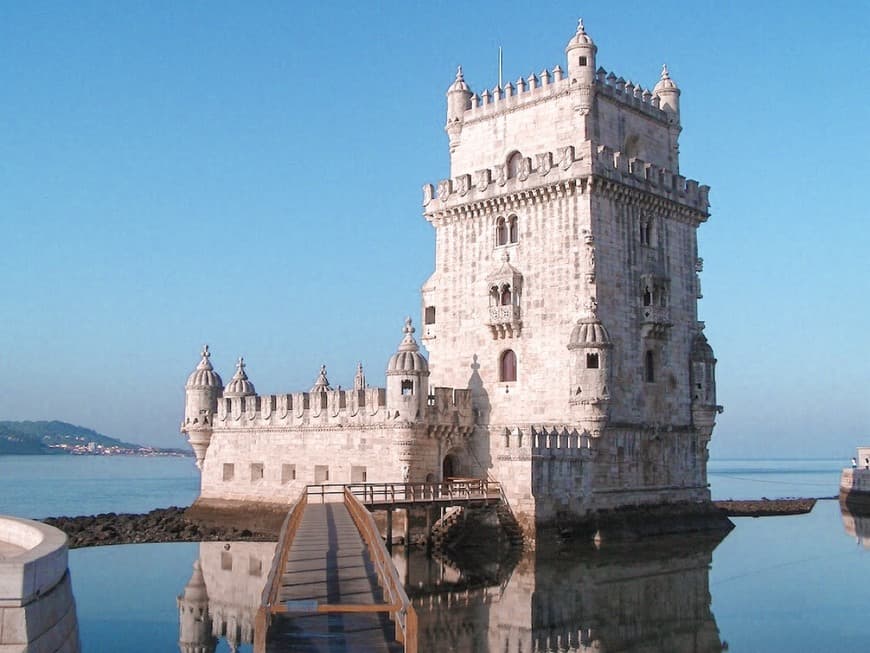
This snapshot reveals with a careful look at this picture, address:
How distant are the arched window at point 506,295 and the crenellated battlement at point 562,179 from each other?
3924mm

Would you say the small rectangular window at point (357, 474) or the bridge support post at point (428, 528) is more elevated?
the small rectangular window at point (357, 474)

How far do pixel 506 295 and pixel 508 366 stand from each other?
3081mm

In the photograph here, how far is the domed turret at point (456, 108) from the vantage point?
1834 inches

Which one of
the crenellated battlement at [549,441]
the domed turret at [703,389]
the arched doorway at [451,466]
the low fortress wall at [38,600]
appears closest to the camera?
the low fortress wall at [38,600]

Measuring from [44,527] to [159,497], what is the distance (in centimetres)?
8166

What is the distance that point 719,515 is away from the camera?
4653cm

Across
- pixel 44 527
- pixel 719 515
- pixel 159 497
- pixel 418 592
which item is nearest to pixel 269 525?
pixel 418 592

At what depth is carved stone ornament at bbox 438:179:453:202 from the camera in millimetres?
45281

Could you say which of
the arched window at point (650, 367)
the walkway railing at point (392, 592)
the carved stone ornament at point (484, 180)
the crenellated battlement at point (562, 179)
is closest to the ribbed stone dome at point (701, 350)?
the arched window at point (650, 367)

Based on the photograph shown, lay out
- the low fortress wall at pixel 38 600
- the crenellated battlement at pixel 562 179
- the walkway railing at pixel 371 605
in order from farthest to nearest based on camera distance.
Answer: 1. the crenellated battlement at pixel 562 179
2. the walkway railing at pixel 371 605
3. the low fortress wall at pixel 38 600

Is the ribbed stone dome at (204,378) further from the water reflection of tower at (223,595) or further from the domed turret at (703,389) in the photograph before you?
the domed turret at (703,389)

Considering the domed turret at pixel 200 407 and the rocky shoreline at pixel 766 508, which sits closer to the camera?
the domed turret at pixel 200 407

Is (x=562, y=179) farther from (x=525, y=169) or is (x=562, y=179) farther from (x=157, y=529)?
(x=157, y=529)

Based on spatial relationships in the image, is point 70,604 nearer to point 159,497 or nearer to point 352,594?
point 352,594
